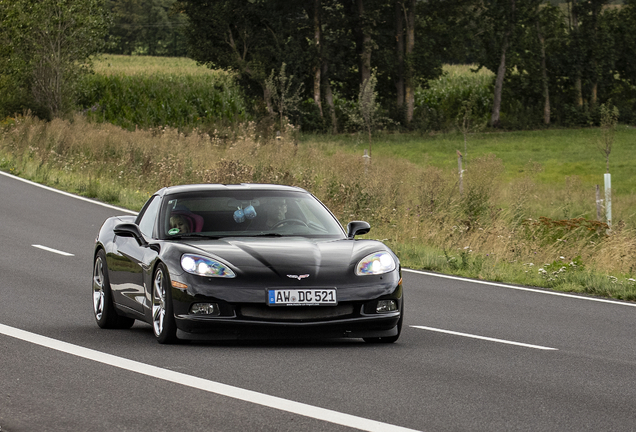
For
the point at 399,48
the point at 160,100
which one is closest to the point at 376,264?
the point at 160,100

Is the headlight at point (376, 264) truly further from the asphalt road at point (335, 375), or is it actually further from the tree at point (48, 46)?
the tree at point (48, 46)

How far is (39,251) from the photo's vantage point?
54.5 feet

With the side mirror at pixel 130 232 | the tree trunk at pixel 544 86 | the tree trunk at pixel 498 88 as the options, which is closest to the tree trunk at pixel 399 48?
the tree trunk at pixel 498 88

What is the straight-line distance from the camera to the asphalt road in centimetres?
588

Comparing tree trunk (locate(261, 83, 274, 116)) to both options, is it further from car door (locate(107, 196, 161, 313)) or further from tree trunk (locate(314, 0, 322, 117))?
car door (locate(107, 196, 161, 313))

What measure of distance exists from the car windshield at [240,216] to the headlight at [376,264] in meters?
0.85

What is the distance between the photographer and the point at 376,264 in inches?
329

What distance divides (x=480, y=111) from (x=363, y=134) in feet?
42.9

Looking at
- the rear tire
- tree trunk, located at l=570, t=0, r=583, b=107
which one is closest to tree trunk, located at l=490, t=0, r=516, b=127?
tree trunk, located at l=570, t=0, r=583, b=107

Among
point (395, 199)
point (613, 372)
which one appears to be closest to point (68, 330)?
point (613, 372)

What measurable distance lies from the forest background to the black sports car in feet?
18.6

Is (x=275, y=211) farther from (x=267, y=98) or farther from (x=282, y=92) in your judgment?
(x=267, y=98)

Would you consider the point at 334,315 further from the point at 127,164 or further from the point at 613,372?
the point at 127,164

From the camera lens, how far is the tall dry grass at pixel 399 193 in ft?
53.1
